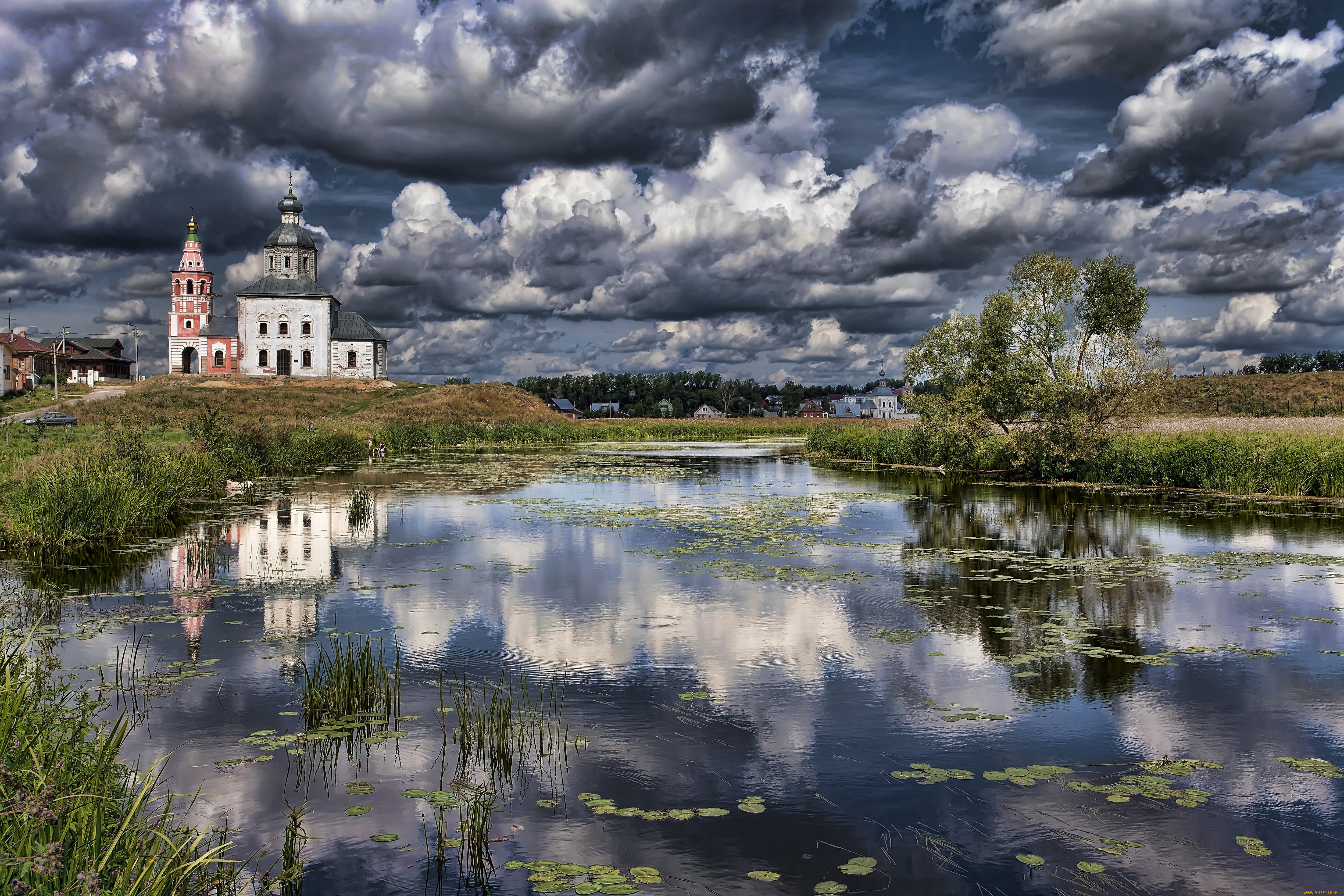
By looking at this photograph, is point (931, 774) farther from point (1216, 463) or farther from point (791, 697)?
point (1216, 463)

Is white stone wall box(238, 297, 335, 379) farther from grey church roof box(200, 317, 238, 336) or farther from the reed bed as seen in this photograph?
the reed bed

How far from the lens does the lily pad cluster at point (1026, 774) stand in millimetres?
6562

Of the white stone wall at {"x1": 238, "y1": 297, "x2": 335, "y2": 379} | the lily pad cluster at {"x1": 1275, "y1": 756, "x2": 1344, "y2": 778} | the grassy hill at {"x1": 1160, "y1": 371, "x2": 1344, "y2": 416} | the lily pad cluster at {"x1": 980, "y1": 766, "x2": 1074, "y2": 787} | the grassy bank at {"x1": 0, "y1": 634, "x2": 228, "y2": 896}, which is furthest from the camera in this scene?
the white stone wall at {"x1": 238, "y1": 297, "x2": 335, "y2": 379}

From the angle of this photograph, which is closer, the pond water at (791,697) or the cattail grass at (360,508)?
the pond water at (791,697)

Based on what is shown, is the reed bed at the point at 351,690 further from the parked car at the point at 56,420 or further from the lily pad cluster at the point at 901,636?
the parked car at the point at 56,420

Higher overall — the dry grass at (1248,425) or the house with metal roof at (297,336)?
the house with metal roof at (297,336)

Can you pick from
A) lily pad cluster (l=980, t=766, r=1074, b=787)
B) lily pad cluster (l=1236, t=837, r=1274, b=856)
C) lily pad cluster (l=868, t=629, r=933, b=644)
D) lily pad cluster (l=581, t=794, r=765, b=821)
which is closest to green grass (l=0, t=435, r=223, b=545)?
lily pad cluster (l=581, t=794, r=765, b=821)

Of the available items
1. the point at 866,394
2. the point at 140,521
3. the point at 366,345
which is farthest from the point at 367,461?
the point at 866,394

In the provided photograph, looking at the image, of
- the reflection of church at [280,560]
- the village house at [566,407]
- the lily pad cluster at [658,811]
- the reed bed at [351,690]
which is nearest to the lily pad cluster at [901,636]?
the lily pad cluster at [658,811]

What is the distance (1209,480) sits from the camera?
1177 inches

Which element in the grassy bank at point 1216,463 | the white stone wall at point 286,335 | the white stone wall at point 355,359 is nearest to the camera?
the grassy bank at point 1216,463

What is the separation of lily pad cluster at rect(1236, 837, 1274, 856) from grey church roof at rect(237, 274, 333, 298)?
108 m

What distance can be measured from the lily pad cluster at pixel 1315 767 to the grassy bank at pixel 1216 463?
24.2 meters

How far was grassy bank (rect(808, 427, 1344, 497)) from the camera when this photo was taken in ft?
88.8
